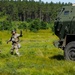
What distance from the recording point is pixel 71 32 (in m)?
18.4

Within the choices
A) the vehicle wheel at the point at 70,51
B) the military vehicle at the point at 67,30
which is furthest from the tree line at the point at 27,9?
the vehicle wheel at the point at 70,51

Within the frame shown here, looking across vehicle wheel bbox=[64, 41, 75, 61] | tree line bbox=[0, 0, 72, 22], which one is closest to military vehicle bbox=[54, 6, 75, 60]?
vehicle wheel bbox=[64, 41, 75, 61]

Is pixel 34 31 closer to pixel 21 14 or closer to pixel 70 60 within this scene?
pixel 70 60

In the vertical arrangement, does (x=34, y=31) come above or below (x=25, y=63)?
below

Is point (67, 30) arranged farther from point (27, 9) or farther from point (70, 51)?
point (27, 9)

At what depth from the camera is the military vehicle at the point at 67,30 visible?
1834cm

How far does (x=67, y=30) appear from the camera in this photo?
61.2 ft

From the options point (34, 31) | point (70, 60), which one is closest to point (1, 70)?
point (70, 60)

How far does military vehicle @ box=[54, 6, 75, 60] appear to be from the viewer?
18.3 metres

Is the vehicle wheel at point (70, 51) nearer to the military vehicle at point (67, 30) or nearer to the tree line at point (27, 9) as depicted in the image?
the military vehicle at point (67, 30)

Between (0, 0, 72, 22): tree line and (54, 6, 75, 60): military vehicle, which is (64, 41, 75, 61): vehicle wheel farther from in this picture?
(0, 0, 72, 22): tree line

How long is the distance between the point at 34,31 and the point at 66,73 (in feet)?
249

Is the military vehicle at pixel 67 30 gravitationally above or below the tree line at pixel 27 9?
above

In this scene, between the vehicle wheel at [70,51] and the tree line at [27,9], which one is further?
Result: the tree line at [27,9]
